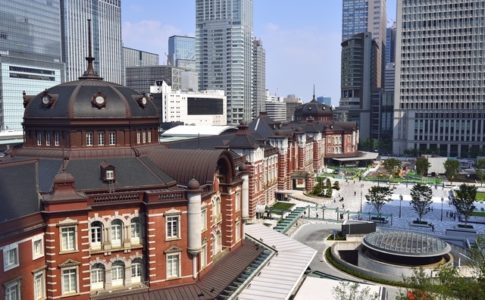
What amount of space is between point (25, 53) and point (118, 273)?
Result: 127602 millimetres

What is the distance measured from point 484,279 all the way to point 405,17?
13991 centimetres

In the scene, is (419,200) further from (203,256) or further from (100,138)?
(100,138)


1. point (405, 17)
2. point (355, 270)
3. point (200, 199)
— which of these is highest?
point (405, 17)

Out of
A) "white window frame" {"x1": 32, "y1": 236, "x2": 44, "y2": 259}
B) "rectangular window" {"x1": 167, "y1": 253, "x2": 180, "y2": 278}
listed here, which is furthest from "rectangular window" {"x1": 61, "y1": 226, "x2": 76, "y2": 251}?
"rectangular window" {"x1": 167, "y1": 253, "x2": 180, "y2": 278}

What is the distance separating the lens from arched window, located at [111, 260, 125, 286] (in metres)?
35.6

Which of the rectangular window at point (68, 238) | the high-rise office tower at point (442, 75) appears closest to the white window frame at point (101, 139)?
the rectangular window at point (68, 238)

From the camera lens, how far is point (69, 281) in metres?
32.9

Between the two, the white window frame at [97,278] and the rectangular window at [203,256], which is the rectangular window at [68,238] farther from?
the rectangular window at [203,256]

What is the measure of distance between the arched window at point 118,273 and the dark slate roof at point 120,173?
19.3 ft

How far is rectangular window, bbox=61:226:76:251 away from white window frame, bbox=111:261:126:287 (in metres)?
3.95

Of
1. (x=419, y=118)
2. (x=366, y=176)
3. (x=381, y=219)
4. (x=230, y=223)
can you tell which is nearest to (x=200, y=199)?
(x=230, y=223)

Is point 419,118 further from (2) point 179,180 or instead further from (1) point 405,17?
(2) point 179,180

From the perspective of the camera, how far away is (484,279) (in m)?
28.9

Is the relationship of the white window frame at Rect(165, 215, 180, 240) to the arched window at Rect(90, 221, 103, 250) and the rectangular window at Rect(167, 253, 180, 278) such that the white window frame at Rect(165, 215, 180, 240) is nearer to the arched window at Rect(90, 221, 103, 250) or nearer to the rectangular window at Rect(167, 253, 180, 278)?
the rectangular window at Rect(167, 253, 180, 278)
